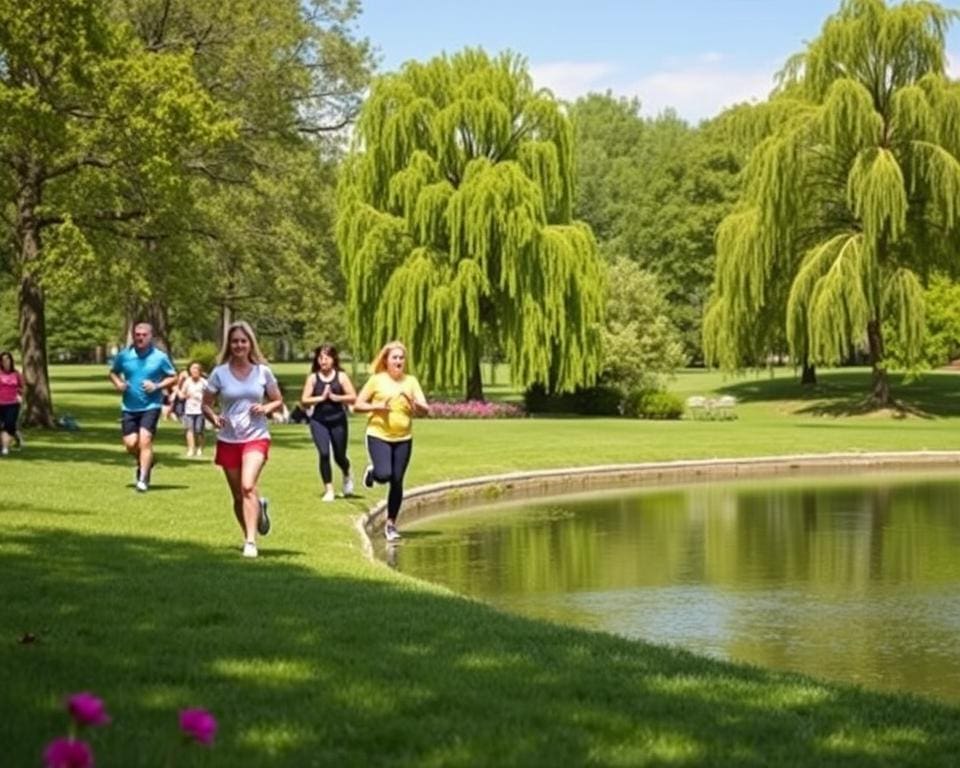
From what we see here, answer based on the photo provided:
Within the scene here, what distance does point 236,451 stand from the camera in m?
11.3

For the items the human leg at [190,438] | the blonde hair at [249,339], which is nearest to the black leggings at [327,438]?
the blonde hair at [249,339]

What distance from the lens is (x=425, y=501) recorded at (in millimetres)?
20953

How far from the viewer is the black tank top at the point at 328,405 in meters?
17.2

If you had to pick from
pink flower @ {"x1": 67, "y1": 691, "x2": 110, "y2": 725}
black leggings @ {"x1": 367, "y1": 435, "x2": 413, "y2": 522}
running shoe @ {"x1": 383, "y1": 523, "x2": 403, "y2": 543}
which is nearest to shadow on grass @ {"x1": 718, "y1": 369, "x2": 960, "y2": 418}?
running shoe @ {"x1": 383, "y1": 523, "x2": 403, "y2": 543}

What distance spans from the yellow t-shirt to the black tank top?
2646 mm

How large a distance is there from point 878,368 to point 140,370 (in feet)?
104

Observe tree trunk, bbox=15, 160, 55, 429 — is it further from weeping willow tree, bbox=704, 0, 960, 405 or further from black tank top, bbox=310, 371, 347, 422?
weeping willow tree, bbox=704, 0, 960, 405

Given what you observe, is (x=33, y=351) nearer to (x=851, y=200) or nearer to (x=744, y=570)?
(x=744, y=570)

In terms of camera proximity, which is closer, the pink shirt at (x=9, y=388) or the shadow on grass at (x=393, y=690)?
the shadow on grass at (x=393, y=690)

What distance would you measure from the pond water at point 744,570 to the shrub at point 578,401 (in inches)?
882

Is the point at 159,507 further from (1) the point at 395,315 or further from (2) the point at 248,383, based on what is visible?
(1) the point at 395,315

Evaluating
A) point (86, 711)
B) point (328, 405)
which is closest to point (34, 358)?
point (328, 405)

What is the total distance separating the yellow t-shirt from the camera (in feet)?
47.2

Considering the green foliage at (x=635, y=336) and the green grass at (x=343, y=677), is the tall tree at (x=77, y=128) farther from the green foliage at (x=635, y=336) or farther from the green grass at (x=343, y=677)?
the green foliage at (x=635, y=336)
